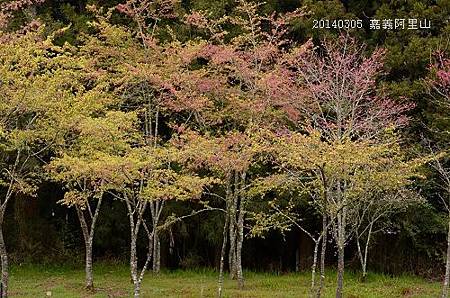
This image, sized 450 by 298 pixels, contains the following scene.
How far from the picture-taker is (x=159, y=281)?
12.7 m

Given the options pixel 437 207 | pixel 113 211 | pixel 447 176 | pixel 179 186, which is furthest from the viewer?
pixel 113 211

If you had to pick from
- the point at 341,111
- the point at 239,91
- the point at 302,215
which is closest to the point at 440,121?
the point at 341,111

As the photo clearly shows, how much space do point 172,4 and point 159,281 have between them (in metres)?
6.48

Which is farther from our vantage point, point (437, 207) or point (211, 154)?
point (437, 207)

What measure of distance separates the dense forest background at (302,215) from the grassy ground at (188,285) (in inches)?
39.3

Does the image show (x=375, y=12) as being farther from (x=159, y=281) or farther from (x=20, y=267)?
(x=20, y=267)

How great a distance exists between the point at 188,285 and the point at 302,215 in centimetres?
405

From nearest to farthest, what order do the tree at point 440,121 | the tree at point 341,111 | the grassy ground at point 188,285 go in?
the tree at point 341,111 < the grassy ground at point 188,285 < the tree at point 440,121

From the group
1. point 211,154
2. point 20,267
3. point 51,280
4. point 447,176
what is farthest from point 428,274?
point 20,267

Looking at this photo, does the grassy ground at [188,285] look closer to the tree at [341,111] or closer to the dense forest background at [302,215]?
the dense forest background at [302,215]

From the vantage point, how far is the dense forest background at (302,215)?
44.0 feet

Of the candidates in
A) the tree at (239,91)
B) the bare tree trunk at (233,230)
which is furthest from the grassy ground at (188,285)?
the tree at (239,91)

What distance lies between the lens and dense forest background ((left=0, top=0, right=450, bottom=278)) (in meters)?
13.4

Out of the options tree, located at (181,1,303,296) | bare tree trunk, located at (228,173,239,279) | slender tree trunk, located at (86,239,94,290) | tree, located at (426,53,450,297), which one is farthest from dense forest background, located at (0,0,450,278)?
slender tree trunk, located at (86,239,94,290)
